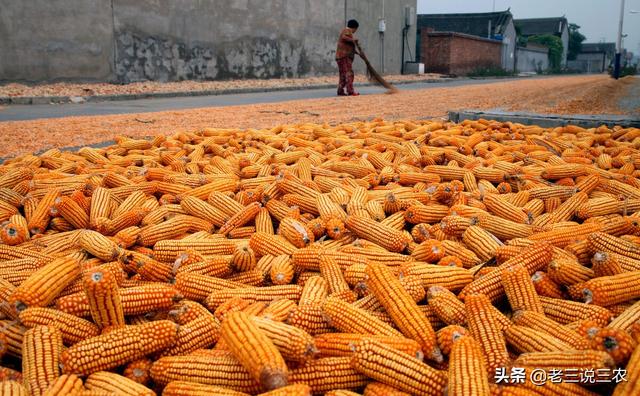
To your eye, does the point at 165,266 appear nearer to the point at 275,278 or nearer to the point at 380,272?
the point at 275,278

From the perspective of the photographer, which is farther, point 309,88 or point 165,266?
point 309,88

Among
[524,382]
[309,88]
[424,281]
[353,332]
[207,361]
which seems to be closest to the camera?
[524,382]

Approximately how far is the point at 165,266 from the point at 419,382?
156cm

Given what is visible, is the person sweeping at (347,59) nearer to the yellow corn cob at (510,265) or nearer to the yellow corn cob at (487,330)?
the yellow corn cob at (510,265)

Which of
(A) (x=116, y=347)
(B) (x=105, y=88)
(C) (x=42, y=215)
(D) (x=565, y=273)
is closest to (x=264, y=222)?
(C) (x=42, y=215)

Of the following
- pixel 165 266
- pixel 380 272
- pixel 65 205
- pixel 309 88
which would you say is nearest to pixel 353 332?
pixel 380 272

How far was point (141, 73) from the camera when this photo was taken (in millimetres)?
19750

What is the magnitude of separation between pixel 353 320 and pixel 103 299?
103cm

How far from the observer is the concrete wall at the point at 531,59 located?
5772 centimetres

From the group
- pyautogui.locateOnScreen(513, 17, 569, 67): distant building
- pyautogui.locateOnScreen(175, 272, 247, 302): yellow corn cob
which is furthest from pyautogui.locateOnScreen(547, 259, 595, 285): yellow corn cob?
pyautogui.locateOnScreen(513, 17, 569, 67): distant building

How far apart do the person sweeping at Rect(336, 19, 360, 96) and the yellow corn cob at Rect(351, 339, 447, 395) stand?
51.4 feet

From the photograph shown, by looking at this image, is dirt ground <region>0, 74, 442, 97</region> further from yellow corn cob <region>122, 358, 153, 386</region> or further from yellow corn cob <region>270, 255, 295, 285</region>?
yellow corn cob <region>122, 358, 153, 386</region>

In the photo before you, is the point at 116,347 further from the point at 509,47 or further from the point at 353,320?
the point at 509,47

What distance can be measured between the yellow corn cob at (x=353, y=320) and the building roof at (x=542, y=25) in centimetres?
8575
